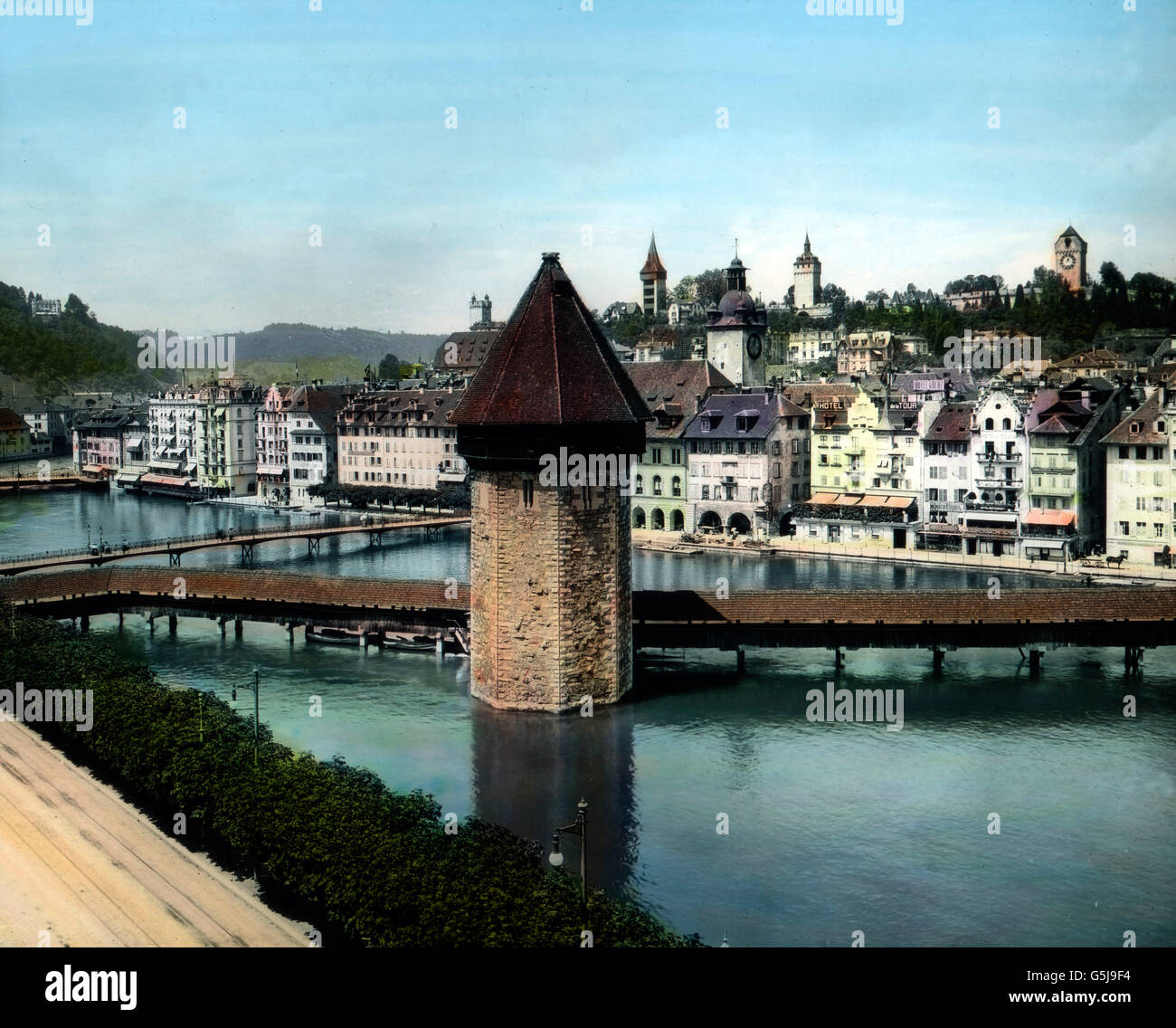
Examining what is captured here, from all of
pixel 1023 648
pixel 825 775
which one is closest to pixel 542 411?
pixel 825 775

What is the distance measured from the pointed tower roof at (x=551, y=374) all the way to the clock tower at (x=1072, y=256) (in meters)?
76.1

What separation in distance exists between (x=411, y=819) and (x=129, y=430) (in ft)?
337

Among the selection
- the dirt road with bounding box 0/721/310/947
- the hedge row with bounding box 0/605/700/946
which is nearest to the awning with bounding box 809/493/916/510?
the hedge row with bounding box 0/605/700/946

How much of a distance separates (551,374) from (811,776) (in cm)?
1154

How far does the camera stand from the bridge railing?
5756 centimetres

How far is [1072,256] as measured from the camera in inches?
4094

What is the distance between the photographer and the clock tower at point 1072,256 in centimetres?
10150

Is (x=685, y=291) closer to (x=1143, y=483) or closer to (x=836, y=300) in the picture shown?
(x=836, y=300)

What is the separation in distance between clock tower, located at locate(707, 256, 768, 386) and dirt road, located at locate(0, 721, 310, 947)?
6664 centimetres

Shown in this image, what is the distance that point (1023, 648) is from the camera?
40.6m

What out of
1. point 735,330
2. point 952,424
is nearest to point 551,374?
point 952,424

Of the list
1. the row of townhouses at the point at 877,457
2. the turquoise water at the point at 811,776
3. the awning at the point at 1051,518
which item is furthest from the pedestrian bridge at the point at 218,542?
the awning at the point at 1051,518
